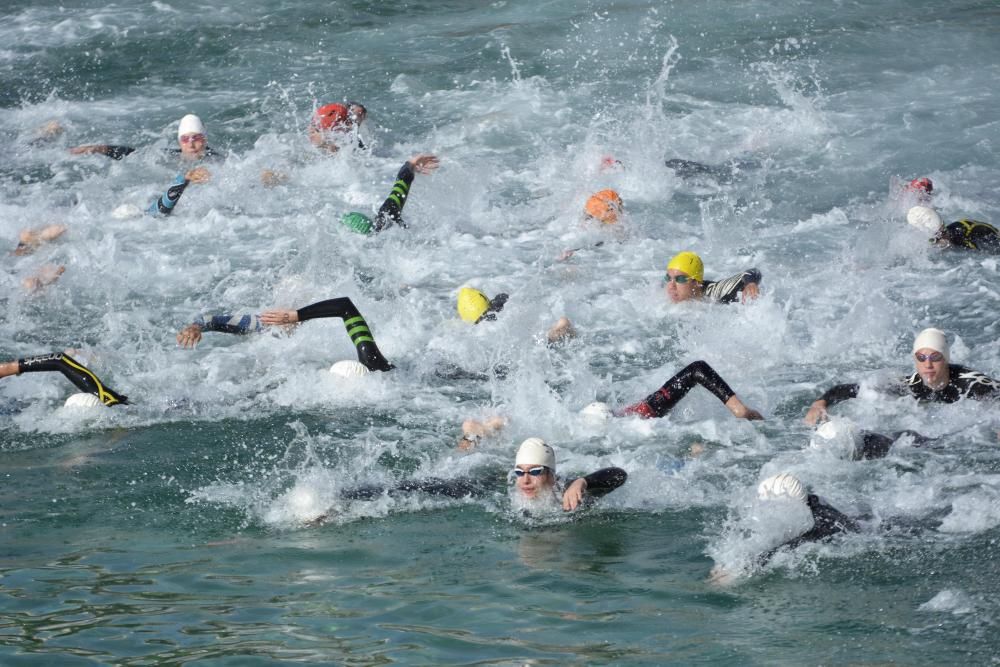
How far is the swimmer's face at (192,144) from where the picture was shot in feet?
56.4

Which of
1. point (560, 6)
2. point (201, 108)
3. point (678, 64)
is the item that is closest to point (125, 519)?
point (201, 108)

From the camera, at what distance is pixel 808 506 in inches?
323

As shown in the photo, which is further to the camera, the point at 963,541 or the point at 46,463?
the point at 46,463

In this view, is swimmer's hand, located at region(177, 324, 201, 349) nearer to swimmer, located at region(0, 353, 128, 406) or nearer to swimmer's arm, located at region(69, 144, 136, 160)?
swimmer, located at region(0, 353, 128, 406)

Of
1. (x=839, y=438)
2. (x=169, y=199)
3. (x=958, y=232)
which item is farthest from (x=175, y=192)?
(x=958, y=232)

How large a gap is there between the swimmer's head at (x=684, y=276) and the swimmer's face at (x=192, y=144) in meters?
7.76

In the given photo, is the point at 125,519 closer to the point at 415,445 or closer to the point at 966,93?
the point at 415,445

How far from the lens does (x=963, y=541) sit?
806 cm

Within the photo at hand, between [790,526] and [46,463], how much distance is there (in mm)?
5792

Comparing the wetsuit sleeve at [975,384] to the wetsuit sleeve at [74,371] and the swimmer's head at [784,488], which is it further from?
the wetsuit sleeve at [74,371]

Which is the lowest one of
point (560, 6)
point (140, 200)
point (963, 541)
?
point (963, 541)

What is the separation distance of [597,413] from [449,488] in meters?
1.74

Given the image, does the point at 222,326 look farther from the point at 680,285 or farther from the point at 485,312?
the point at 680,285

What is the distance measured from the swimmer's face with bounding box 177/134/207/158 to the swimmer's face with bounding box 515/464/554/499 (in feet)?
33.2
